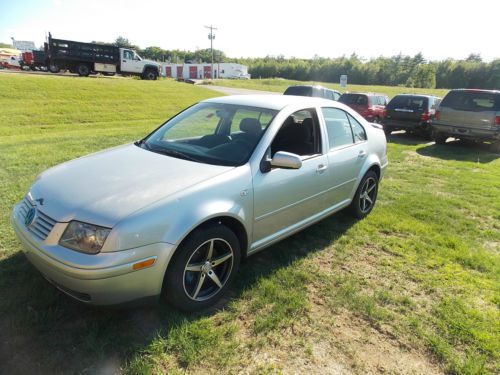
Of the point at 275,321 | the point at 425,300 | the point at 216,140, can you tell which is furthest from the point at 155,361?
the point at 425,300

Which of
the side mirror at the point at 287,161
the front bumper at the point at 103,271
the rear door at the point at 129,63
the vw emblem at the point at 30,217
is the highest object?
the rear door at the point at 129,63

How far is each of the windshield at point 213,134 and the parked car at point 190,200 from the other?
0.01m

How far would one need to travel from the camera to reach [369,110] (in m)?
14.1

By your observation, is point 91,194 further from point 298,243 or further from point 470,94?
point 470,94

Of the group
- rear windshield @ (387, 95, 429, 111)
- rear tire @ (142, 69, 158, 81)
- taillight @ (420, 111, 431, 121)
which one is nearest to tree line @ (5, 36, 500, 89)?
rear tire @ (142, 69, 158, 81)

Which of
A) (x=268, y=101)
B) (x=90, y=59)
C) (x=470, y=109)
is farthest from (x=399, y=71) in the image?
(x=268, y=101)

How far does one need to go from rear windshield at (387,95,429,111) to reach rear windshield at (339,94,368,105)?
1.04 metres

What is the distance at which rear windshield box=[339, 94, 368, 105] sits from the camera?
47.0 feet

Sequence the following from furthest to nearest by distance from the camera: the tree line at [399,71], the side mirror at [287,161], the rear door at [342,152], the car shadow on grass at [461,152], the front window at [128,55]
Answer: the tree line at [399,71]
the front window at [128,55]
the car shadow on grass at [461,152]
the rear door at [342,152]
the side mirror at [287,161]

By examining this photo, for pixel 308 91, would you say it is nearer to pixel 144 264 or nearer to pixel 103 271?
pixel 144 264

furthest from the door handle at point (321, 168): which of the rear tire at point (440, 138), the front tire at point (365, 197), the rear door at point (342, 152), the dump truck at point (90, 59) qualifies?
the dump truck at point (90, 59)

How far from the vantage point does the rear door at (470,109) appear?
1034 cm

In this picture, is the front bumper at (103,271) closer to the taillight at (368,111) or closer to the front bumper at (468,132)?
the front bumper at (468,132)

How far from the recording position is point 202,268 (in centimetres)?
279
